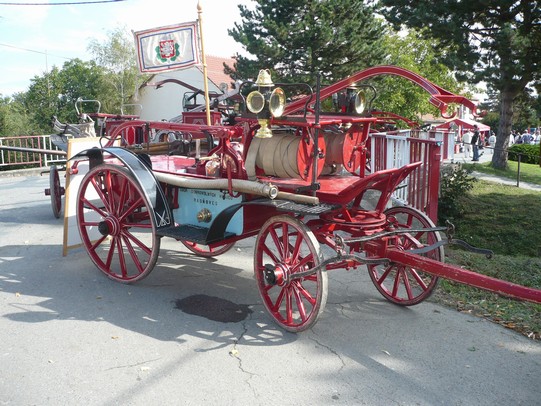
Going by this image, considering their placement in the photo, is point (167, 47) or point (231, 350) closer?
point (231, 350)

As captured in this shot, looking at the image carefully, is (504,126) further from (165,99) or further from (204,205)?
(165,99)

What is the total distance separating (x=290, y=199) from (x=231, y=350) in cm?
125

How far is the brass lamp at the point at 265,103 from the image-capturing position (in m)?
3.99

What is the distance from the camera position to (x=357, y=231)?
4441 mm

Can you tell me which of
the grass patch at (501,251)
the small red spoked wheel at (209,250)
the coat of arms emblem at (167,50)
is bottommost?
the grass patch at (501,251)

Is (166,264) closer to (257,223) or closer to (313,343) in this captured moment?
(257,223)

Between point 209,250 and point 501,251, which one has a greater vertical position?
point 209,250

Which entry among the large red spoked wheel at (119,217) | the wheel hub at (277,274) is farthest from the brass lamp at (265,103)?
the large red spoked wheel at (119,217)

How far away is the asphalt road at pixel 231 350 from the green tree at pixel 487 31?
27.7 feet

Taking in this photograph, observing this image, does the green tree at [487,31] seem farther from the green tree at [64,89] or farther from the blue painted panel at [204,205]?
the green tree at [64,89]

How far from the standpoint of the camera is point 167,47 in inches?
237

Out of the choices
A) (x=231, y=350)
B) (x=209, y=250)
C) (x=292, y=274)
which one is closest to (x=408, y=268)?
(x=292, y=274)

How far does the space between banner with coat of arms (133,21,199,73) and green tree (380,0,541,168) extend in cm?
767

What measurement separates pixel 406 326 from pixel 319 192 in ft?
4.63
